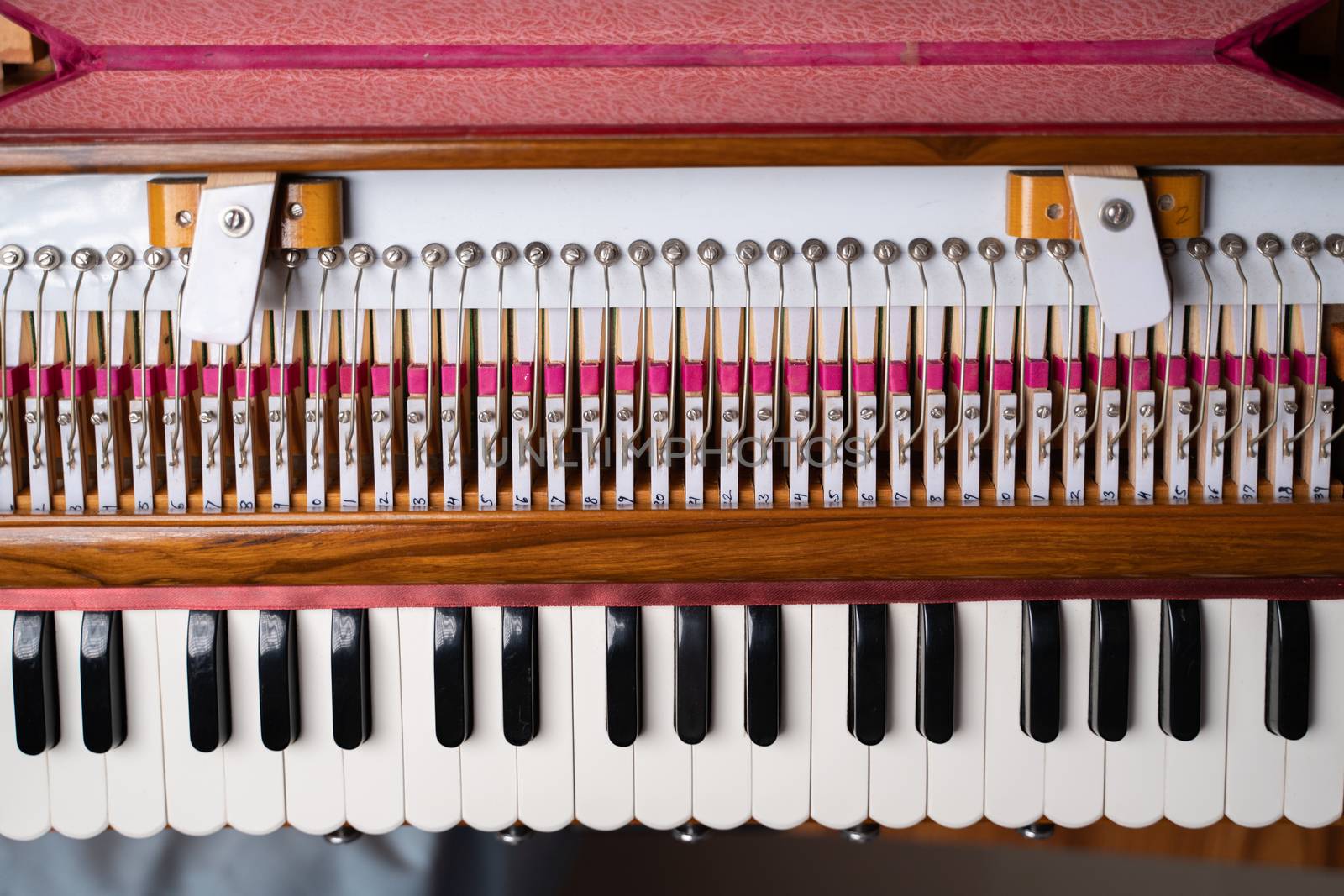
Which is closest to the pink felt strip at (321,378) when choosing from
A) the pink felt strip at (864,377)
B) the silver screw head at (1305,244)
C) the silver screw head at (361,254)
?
the silver screw head at (361,254)

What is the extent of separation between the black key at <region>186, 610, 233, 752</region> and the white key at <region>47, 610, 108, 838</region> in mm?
129

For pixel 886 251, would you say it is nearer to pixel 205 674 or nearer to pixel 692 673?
pixel 692 673

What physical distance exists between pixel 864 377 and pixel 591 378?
0.92 ft

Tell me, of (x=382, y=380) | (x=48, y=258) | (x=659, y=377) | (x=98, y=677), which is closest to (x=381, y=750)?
(x=98, y=677)

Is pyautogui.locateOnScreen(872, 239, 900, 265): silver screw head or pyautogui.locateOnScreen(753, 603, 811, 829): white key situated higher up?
pyautogui.locateOnScreen(872, 239, 900, 265): silver screw head

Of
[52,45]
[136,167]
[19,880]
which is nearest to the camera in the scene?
[136,167]

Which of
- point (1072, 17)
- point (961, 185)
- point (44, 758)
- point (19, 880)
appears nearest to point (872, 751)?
point (961, 185)

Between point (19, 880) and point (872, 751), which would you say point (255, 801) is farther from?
point (872, 751)

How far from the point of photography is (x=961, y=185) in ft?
4.15

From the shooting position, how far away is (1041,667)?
135 centimetres

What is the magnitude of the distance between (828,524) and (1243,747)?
0.53 metres

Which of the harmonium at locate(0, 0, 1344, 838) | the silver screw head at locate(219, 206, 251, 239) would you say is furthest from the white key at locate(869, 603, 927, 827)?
the silver screw head at locate(219, 206, 251, 239)

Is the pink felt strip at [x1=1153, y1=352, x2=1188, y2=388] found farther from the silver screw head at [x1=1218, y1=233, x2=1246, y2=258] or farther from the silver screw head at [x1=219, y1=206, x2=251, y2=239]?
the silver screw head at [x1=219, y1=206, x2=251, y2=239]

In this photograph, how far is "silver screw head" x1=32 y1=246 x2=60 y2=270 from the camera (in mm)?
1267
